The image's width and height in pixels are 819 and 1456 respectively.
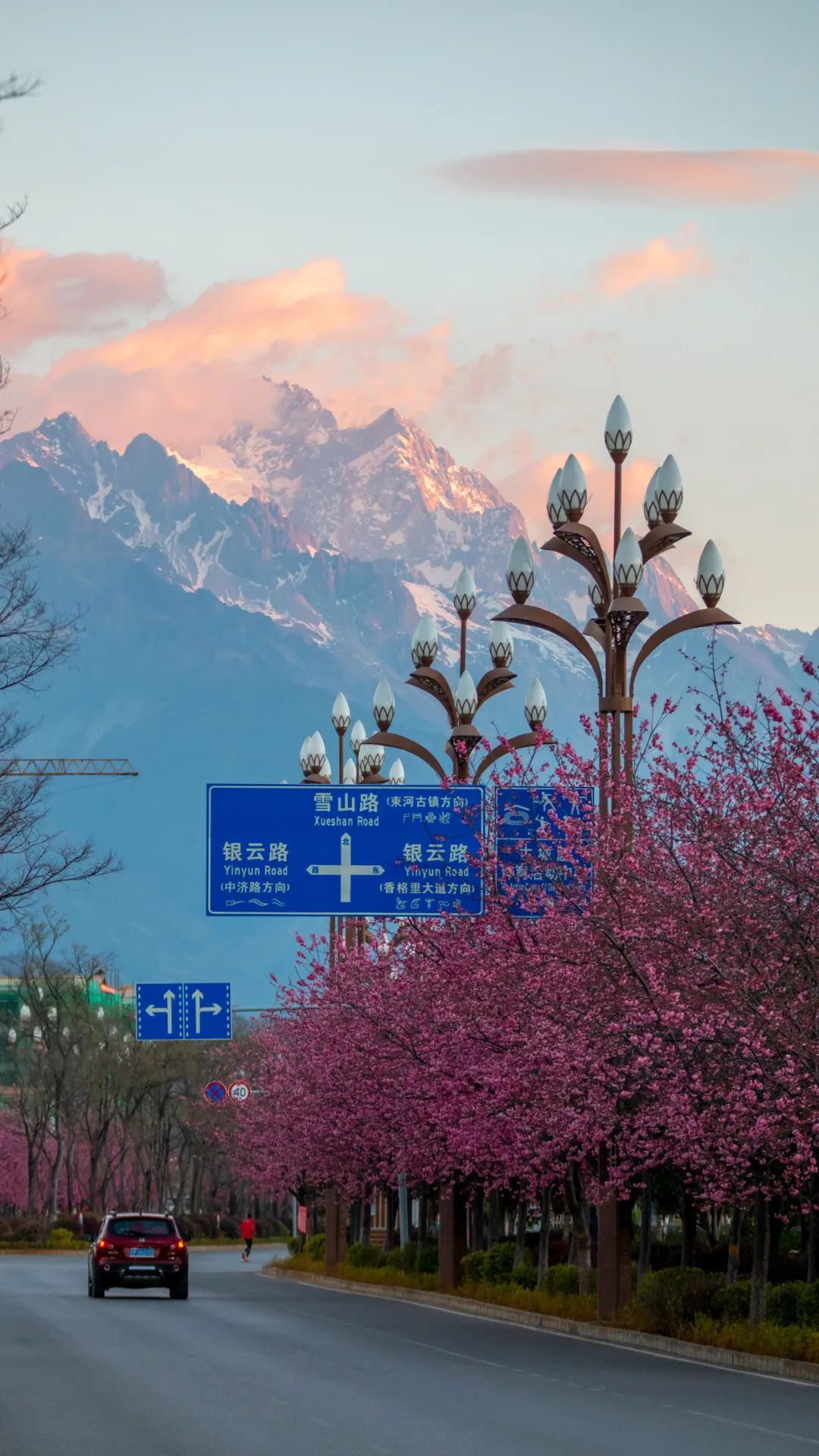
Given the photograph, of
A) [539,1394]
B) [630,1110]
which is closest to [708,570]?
[630,1110]

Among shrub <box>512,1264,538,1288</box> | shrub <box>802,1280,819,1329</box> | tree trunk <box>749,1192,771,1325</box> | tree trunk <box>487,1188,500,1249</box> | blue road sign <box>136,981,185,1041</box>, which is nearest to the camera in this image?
shrub <box>802,1280,819,1329</box>

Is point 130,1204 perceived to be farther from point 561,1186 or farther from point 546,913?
point 546,913

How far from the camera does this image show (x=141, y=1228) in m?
36.3

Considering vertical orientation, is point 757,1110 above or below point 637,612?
below

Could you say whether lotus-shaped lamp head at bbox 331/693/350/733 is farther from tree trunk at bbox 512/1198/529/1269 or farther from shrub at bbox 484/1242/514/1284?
shrub at bbox 484/1242/514/1284

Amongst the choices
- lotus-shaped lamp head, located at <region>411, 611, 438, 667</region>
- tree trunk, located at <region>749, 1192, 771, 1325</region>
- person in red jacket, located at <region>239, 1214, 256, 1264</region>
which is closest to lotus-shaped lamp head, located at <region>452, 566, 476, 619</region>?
lotus-shaped lamp head, located at <region>411, 611, 438, 667</region>

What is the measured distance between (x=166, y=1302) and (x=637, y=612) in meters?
16.2

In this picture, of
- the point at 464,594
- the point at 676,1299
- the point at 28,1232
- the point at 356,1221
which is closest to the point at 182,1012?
the point at 356,1221

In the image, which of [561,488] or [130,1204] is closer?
[561,488]

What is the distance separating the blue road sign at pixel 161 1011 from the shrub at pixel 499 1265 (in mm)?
19025

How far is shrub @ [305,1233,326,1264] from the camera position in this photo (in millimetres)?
55300

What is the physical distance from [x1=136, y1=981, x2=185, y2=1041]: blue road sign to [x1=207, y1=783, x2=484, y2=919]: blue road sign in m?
23.8

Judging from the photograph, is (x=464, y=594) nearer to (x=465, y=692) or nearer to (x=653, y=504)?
(x=465, y=692)

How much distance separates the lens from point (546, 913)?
26.7 m
